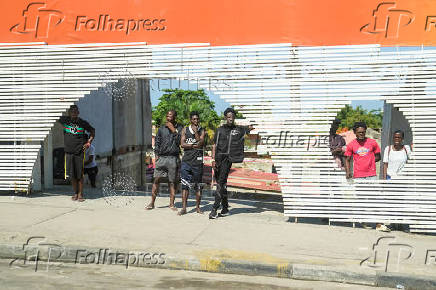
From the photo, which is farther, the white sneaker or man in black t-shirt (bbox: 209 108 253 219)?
man in black t-shirt (bbox: 209 108 253 219)

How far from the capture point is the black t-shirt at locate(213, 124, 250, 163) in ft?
26.1

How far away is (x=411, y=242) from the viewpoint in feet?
22.4

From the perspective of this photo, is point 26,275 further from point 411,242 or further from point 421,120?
point 421,120

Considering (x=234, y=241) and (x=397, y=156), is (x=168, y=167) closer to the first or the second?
(x=234, y=241)

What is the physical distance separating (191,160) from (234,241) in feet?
6.50

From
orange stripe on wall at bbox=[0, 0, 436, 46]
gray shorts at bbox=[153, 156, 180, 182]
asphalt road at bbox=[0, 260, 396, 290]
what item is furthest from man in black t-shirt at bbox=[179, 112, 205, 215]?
asphalt road at bbox=[0, 260, 396, 290]

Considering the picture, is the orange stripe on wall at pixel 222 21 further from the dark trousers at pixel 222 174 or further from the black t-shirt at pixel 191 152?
the dark trousers at pixel 222 174

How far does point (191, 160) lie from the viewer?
8.12m

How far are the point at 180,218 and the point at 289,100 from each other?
2.51 meters

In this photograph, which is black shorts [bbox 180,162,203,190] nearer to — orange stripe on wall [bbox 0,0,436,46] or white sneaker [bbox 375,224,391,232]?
orange stripe on wall [bbox 0,0,436,46]

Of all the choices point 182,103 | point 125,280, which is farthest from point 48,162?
point 182,103

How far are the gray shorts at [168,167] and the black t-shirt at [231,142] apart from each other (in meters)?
0.78

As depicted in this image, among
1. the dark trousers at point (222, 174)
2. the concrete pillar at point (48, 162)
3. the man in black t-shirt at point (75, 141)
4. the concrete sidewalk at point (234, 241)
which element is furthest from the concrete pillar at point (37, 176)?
the dark trousers at point (222, 174)

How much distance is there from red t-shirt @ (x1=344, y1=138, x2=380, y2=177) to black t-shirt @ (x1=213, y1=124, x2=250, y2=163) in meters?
1.69
